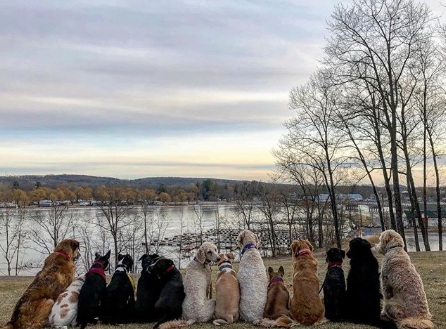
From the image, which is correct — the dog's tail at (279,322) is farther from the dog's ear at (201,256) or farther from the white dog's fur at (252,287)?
the dog's ear at (201,256)

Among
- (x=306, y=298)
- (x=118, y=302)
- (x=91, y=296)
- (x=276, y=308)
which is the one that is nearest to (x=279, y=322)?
(x=276, y=308)

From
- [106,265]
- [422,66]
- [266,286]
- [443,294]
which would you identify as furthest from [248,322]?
[422,66]

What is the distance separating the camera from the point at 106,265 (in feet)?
24.8

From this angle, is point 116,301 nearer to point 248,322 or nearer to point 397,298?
point 248,322

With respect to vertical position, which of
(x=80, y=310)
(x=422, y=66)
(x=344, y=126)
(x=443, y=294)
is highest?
(x=422, y=66)

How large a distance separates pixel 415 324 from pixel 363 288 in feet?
3.13

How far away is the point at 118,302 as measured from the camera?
7.17 meters

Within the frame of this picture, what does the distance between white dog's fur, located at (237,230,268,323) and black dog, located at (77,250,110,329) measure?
8.45ft

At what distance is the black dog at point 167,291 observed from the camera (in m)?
6.81

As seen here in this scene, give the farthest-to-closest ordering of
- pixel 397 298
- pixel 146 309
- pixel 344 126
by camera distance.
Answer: pixel 344 126
pixel 146 309
pixel 397 298

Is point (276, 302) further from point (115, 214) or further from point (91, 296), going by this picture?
point (115, 214)

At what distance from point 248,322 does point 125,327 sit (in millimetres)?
2171

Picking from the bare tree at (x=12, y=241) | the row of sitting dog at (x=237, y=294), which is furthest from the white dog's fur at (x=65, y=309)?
the bare tree at (x=12, y=241)

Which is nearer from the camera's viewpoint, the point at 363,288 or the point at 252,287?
the point at 363,288
